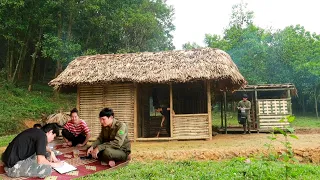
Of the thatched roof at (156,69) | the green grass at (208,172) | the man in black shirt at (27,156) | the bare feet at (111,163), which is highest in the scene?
the thatched roof at (156,69)

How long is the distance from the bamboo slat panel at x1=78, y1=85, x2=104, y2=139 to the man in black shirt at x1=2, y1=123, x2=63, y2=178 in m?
5.41

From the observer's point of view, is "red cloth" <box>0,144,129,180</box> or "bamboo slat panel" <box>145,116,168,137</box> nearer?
"red cloth" <box>0,144,129,180</box>

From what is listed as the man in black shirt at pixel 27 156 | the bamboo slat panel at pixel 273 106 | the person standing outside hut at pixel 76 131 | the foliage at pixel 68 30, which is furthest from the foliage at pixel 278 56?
the man in black shirt at pixel 27 156

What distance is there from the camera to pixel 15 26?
55.9ft

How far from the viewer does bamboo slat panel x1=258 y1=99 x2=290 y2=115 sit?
1229 centimetres

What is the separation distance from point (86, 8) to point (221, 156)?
43.9ft

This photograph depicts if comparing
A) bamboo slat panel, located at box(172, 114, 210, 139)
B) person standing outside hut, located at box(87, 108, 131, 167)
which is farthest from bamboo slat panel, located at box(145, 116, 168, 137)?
person standing outside hut, located at box(87, 108, 131, 167)

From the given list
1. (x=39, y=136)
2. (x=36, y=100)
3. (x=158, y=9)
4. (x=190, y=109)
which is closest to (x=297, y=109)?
(x=158, y=9)

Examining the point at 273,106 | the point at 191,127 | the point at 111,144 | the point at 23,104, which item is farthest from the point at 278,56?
the point at 111,144

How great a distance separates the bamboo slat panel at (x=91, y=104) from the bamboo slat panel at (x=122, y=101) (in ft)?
1.01

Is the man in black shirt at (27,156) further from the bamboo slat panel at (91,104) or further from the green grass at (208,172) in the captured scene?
the bamboo slat panel at (91,104)

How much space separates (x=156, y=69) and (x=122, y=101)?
1693 millimetres

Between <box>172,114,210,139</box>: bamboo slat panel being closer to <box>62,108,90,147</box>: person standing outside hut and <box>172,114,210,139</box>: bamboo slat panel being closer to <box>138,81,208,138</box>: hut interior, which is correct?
<box>138,81,208,138</box>: hut interior

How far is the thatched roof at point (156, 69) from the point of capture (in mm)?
9508
